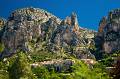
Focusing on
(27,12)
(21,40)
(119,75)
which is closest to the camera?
(119,75)

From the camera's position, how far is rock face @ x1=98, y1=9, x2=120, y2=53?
141125mm

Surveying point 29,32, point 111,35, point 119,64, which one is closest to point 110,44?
point 111,35

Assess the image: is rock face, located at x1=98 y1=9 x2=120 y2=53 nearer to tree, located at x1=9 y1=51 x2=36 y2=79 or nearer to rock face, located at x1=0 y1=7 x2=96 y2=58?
rock face, located at x1=0 y1=7 x2=96 y2=58

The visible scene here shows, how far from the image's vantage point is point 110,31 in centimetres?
14600

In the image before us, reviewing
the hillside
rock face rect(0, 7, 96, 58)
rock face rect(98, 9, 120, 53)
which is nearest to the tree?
the hillside

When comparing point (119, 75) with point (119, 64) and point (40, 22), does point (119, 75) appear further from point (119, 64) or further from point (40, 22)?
point (40, 22)

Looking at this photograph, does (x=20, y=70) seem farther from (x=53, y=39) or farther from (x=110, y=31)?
(x=110, y=31)

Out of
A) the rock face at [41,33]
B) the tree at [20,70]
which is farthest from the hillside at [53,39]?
the tree at [20,70]

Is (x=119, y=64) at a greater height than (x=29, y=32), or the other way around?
(x=29, y=32)

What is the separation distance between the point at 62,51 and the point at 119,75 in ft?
379

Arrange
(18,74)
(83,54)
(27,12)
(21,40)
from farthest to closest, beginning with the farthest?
(27,12) < (21,40) < (83,54) < (18,74)

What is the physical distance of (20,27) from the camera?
160 m

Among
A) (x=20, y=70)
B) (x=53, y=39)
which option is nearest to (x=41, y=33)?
(x=53, y=39)

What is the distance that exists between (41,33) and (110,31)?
87.0ft
